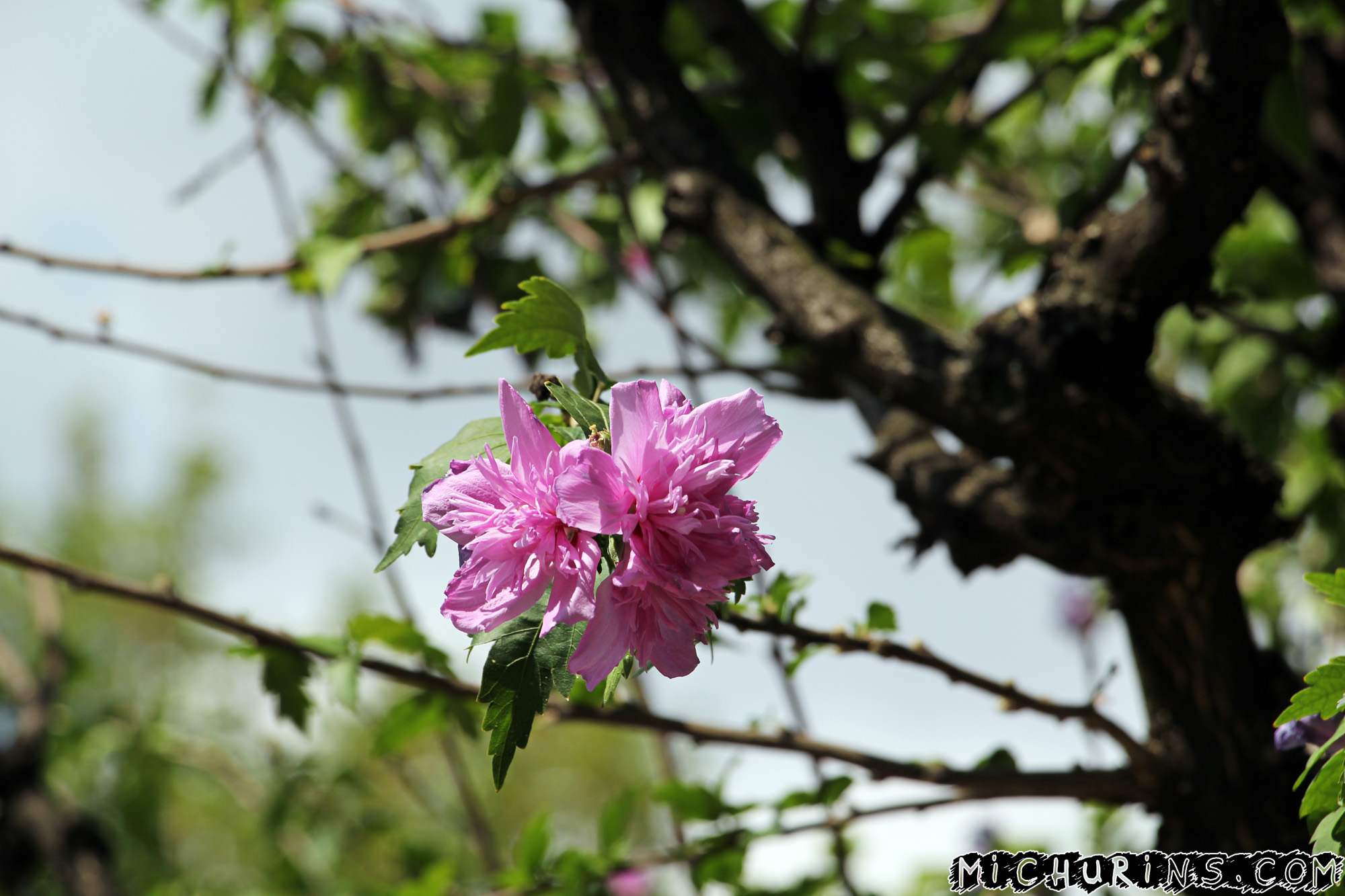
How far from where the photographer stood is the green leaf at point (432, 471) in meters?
0.88

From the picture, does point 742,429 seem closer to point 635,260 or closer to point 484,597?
point 484,597

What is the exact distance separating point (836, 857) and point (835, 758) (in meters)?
0.24

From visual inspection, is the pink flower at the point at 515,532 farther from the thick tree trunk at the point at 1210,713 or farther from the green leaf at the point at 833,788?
the thick tree trunk at the point at 1210,713

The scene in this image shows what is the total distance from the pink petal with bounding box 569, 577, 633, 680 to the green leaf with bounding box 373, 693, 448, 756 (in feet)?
2.63

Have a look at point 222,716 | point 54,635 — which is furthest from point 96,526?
point 54,635

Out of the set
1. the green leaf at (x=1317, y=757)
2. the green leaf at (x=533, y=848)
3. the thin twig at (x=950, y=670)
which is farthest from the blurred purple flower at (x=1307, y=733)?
the green leaf at (x=533, y=848)

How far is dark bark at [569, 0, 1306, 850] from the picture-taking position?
1454 millimetres

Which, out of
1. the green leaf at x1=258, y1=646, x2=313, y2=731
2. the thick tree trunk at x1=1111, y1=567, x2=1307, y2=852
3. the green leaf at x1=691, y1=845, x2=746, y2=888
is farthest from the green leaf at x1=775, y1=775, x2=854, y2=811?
the green leaf at x1=258, y1=646, x2=313, y2=731

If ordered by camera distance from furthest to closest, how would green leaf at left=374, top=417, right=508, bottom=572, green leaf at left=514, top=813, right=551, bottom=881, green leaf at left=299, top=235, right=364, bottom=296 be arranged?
1. green leaf at left=299, top=235, right=364, bottom=296
2. green leaf at left=514, top=813, right=551, bottom=881
3. green leaf at left=374, top=417, right=508, bottom=572

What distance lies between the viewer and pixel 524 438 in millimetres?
801

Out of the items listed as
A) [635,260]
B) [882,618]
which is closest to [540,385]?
[882,618]

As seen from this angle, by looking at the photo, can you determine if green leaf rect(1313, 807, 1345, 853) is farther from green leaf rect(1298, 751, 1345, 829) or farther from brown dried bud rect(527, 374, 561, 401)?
brown dried bud rect(527, 374, 561, 401)

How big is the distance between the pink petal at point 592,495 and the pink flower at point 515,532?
25 mm

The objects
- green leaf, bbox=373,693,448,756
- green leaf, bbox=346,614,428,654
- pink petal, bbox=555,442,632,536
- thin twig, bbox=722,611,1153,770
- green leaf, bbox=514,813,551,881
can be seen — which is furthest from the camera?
green leaf, bbox=514,813,551,881
